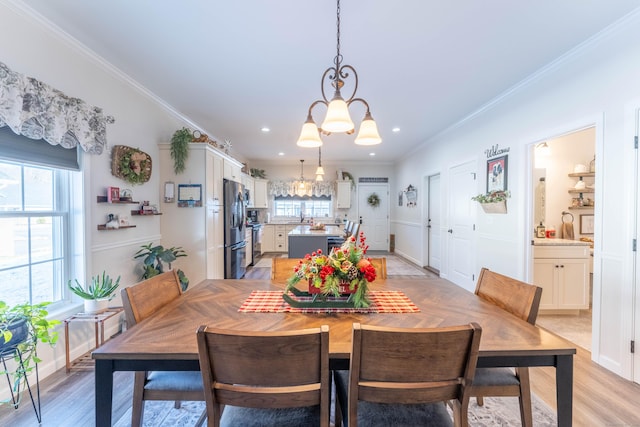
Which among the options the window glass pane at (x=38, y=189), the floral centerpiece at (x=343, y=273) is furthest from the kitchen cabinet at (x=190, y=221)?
the floral centerpiece at (x=343, y=273)

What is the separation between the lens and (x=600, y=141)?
2273 millimetres

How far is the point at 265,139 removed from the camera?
5.44 meters

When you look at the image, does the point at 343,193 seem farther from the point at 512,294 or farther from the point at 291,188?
the point at 512,294

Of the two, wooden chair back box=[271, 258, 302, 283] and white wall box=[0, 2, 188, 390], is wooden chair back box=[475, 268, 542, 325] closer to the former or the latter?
wooden chair back box=[271, 258, 302, 283]

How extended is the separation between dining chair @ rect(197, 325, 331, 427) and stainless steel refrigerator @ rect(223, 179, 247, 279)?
Result: 11.5ft

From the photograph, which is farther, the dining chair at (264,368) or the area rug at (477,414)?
the area rug at (477,414)

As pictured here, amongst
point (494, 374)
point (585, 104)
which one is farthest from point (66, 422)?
point (585, 104)

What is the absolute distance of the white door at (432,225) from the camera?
18.2 ft

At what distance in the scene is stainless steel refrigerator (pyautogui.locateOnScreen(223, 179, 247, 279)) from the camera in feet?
14.2

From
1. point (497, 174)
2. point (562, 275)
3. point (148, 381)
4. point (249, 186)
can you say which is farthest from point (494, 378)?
point (249, 186)

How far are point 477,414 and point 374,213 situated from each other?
659cm

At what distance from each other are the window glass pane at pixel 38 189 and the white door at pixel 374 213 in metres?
6.73

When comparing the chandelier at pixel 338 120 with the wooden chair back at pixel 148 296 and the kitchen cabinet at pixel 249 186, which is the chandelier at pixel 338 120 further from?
the kitchen cabinet at pixel 249 186

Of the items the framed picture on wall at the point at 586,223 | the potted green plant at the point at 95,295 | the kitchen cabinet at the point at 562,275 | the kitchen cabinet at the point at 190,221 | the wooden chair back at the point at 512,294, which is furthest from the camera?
the framed picture on wall at the point at 586,223
